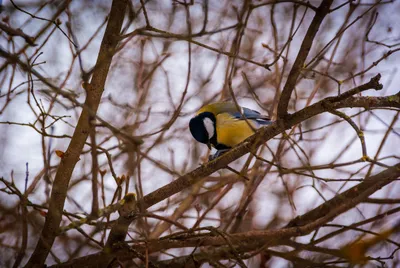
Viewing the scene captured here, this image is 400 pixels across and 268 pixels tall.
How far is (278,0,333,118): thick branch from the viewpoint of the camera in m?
1.61

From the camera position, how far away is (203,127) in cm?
331

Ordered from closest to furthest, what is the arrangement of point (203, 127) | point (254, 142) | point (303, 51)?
point (303, 51) < point (254, 142) < point (203, 127)

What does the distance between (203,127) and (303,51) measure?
5.43ft

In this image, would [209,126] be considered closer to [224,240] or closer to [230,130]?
[230,130]

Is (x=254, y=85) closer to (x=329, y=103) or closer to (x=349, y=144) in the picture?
Answer: (x=349, y=144)

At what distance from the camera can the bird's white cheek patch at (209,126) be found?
3.34 m

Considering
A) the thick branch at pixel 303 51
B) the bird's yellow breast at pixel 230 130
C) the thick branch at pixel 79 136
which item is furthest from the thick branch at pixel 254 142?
the bird's yellow breast at pixel 230 130

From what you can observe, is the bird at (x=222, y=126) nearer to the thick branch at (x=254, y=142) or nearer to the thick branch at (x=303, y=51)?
the thick branch at (x=254, y=142)

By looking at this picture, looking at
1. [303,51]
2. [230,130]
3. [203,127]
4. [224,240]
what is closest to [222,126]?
[230,130]

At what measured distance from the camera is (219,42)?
11.6 feet

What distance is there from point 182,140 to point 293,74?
201cm

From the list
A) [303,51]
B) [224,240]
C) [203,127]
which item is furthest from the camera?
[203,127]

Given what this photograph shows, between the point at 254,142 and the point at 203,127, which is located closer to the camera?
the point at 254,142

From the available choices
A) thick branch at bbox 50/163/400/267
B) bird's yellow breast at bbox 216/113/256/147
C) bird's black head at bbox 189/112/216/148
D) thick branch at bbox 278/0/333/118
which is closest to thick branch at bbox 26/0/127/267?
thick branch at bbox 50/163/400/267
